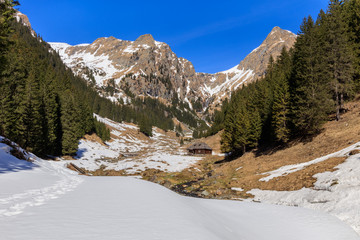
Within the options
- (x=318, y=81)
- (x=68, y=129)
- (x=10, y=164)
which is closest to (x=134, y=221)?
(x=10, y=164)

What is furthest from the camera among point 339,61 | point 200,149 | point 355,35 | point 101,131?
point 101,131

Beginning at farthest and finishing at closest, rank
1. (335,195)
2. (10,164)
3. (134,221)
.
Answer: (10,164), (335,195), (134,221)

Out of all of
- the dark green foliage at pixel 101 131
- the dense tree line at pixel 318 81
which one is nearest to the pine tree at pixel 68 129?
the dark green foliage at pixel 101 131

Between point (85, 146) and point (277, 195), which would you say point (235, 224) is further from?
point (85, 146)

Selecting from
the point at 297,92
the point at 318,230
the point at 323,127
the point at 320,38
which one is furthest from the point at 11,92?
the point at 320,38

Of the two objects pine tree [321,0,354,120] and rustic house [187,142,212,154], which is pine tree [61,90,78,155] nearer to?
rustic house [187,142,212,154]

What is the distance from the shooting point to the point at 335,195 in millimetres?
13969

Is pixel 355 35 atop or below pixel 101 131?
atop

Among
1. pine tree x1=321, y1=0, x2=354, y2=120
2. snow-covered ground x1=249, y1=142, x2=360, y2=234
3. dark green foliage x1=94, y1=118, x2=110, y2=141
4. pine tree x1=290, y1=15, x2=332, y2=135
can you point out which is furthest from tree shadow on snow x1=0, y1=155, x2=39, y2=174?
dark green foliage x1=94, y1=118, x2=110, y2=141

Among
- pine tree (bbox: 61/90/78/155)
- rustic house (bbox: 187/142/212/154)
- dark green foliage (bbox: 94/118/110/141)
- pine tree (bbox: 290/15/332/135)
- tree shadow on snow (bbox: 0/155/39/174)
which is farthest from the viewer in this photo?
dark green foliage (bbox: 94/118/110/141)

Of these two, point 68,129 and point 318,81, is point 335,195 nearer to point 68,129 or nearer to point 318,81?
point 318,81

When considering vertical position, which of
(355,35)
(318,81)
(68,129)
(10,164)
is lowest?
(10,164)

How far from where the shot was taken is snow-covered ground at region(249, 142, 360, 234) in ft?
38.8

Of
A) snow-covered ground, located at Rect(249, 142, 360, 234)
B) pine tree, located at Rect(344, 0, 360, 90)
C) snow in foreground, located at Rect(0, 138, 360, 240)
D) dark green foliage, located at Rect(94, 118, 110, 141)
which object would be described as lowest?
snow-covered ground, located at Rect(249, 142, 360, 234)
